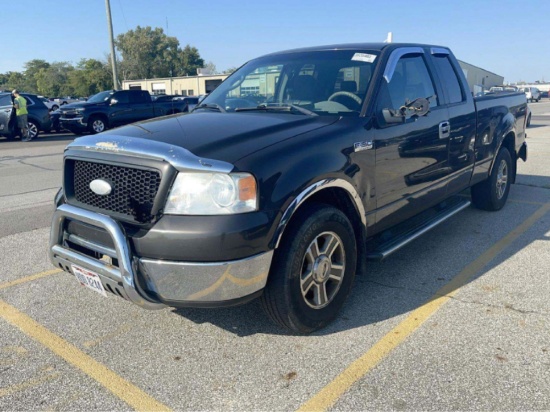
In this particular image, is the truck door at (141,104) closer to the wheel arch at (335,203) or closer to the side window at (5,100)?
the side window at (5,100)

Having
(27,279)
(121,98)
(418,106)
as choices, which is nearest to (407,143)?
(418,106)

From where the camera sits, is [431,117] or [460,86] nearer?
[431,117]

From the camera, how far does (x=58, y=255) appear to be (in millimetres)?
3203

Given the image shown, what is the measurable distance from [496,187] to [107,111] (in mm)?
16164

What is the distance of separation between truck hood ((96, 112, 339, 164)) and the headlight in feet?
0.39

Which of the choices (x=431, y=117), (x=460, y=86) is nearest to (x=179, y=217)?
(x=431, y=117)

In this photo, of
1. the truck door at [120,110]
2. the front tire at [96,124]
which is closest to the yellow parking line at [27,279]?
the front tire at [96,124]

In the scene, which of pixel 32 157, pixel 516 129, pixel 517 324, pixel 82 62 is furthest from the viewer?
pixel 82 62

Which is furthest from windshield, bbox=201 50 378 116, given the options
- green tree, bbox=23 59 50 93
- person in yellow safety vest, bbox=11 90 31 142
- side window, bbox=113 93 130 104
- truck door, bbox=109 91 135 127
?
green tree, bbox=23 59 50 93

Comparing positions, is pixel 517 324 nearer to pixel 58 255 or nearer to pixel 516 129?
pixel 58 255

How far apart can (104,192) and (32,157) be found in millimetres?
11610

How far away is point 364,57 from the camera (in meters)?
4.12

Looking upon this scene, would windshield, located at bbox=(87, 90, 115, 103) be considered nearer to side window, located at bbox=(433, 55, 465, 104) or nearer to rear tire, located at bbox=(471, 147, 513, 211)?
rear tire, located at bbox=(471, 147, 513, 211)

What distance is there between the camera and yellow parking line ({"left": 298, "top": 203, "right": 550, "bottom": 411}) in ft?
8.72
